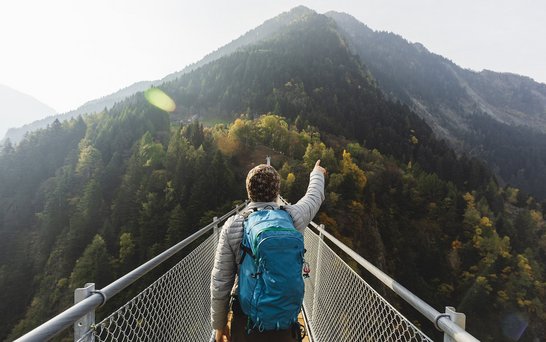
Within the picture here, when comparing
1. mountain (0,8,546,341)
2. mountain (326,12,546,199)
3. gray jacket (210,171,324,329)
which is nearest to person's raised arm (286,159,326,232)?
gray jacket (210,171,324,329)

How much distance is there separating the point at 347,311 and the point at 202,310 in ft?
4.71

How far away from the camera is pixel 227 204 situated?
160 feet

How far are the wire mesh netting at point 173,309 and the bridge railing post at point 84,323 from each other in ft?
0.09

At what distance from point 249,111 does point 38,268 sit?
5006 cm

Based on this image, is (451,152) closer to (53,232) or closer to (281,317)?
(53,232)

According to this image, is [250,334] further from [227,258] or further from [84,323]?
[84,323]

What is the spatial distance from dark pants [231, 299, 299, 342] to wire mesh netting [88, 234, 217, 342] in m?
0.44

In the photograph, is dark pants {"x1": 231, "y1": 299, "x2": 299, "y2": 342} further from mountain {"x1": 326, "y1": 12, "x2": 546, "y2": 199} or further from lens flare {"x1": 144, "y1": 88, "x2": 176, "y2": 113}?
mountain {"x1": 326, "y1": 12, "x2": 546, "y2": 199}

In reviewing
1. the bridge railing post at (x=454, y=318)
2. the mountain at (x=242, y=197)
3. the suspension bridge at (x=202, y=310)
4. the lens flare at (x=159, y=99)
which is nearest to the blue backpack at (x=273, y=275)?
the suspension bridge at (x=202, y=310)

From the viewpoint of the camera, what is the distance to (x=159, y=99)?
84.4 m

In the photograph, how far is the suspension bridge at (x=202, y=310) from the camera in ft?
4.03

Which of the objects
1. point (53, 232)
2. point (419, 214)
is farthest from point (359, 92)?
point (53, 232)

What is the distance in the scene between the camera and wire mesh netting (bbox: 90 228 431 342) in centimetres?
179

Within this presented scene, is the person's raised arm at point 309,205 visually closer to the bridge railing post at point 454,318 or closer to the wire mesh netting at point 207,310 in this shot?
the wire mesh netting at point 207,310
